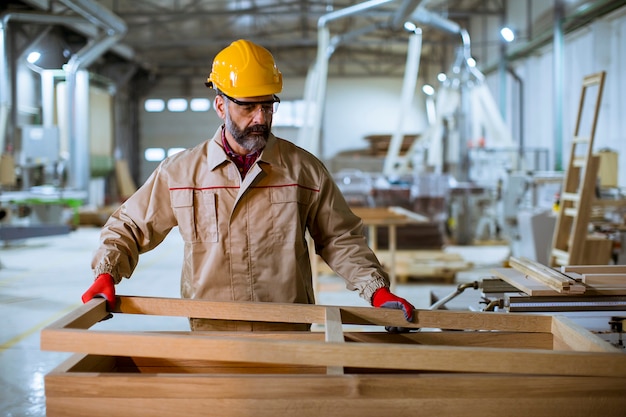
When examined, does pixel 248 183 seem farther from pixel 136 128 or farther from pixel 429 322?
pixel 136 128

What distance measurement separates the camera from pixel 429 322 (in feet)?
7.25

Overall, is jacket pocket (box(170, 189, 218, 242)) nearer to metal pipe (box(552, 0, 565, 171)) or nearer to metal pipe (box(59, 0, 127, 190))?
metal pipe (box(59, 0, 127, 190))

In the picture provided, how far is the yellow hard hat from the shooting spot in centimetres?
244

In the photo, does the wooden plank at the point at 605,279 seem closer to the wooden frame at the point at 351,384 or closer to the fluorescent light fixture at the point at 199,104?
the wooden frame at the point at 351,384

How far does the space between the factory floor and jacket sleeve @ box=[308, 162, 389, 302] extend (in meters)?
1.16

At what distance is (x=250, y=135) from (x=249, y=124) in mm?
40

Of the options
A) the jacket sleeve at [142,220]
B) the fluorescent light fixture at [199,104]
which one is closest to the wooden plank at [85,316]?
the jacket sleeve at [142,220]

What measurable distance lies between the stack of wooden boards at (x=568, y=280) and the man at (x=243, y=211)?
685mm

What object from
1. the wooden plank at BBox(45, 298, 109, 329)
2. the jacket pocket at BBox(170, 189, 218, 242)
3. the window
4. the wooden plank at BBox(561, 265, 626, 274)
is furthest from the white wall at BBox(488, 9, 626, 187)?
the wooden plank at BBox(45, 298, 109, 329)

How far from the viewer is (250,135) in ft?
8.18

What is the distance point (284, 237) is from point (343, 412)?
1016 millimetres

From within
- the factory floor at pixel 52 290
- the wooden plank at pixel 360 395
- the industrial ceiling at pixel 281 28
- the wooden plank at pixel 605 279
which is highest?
the industrial ceiling at pixel 281 28

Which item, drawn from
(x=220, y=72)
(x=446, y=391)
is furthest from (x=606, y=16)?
(x=446, y=391)

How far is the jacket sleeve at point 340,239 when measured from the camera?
2484 mm
